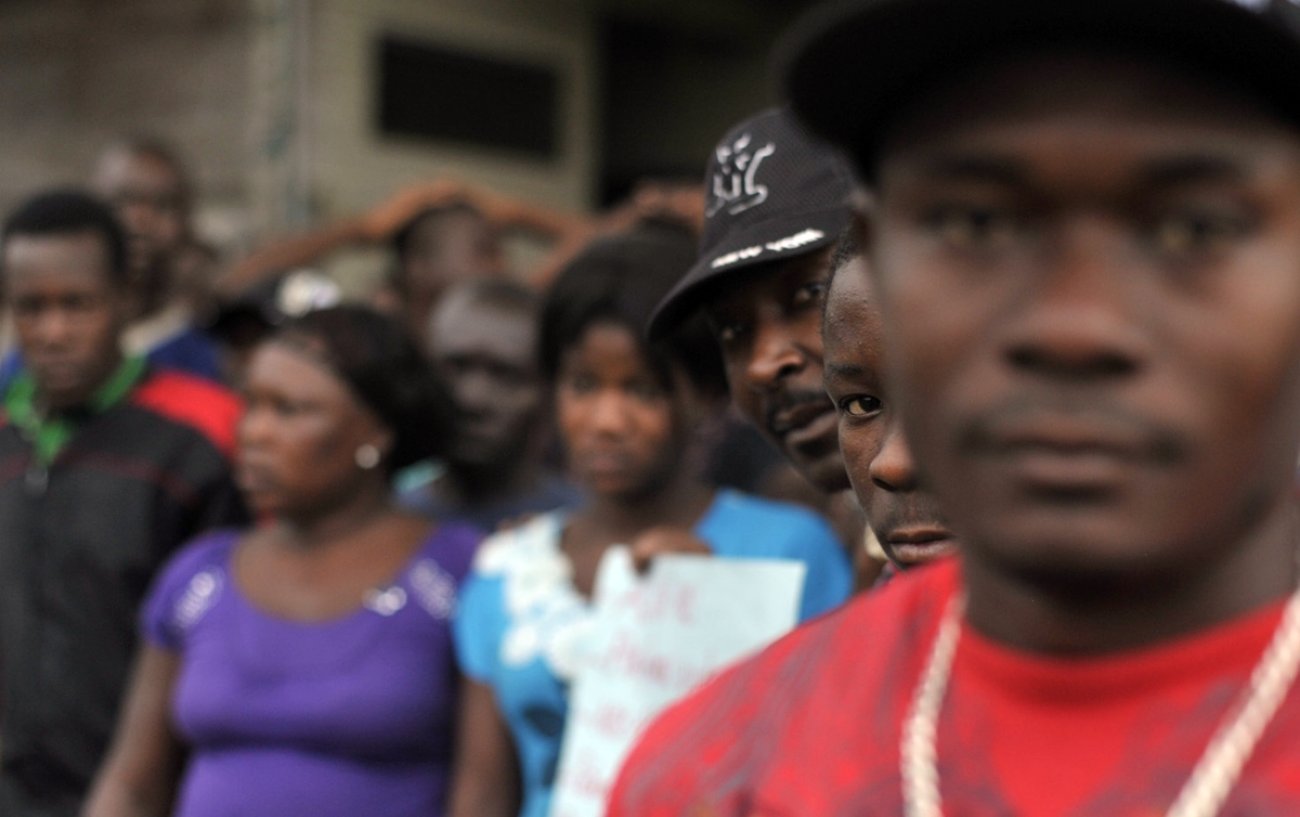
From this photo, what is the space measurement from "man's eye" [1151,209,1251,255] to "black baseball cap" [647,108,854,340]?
113 cm

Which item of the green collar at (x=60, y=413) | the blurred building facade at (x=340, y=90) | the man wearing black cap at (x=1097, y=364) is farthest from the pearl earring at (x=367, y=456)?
the blurred building facade at (x=340, y=90)

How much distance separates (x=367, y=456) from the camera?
4066mm

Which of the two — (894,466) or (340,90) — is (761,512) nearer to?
(894,466)

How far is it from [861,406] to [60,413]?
3.29 meters

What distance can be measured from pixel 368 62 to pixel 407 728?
6586mm

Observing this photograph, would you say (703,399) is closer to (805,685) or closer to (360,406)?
(360,406)

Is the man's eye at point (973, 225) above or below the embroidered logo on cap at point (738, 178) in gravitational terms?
above

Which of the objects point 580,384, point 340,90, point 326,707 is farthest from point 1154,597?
point 340,90

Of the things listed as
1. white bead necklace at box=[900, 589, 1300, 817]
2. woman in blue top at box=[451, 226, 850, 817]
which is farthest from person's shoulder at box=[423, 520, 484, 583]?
Result: white bead necklace at box=[900, 589, 1300, 817]

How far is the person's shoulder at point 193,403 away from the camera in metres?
4.60

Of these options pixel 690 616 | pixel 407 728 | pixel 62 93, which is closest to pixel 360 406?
pixel 407 728

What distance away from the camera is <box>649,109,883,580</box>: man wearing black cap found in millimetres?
2229

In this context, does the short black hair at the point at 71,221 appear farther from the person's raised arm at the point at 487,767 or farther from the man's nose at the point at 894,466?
the man's nose at the point at 894,466

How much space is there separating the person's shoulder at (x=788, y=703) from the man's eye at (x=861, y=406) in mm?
442
